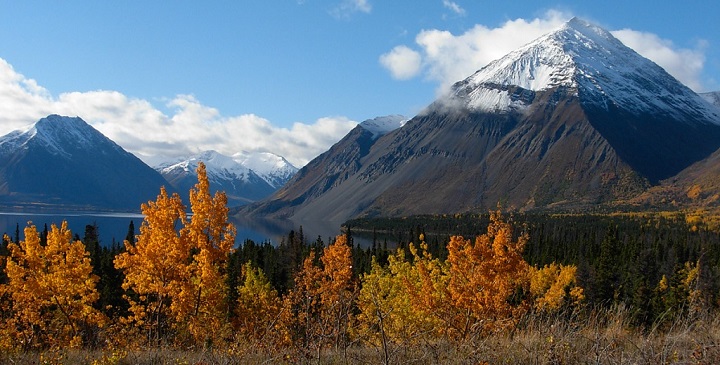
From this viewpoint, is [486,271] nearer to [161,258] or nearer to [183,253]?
[183,253]

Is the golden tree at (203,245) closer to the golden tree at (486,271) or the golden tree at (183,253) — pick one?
the golden tree at (183,253)

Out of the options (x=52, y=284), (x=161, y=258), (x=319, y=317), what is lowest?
(x=52, y=284)

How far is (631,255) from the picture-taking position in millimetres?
88688

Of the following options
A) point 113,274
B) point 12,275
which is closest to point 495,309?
point 12,275

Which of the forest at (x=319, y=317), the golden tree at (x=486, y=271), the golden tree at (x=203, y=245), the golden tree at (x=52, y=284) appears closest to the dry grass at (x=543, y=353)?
the forest at (x=319, y=317)

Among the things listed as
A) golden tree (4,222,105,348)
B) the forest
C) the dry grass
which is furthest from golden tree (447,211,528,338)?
golden tree (4,222,105,348)

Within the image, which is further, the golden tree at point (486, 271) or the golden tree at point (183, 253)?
the golden tree at point (183, 253)

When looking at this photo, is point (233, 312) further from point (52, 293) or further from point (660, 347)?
point (660, 347)

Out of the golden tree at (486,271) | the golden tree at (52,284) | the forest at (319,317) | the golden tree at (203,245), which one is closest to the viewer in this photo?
the forest at (319,317)

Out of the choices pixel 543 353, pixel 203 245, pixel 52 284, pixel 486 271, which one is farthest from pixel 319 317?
pixel 52 284

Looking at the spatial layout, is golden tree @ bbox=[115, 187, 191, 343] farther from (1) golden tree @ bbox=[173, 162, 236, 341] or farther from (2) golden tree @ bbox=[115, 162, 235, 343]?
(1) golden tree @ bbox=[173, 162, 236, 341]

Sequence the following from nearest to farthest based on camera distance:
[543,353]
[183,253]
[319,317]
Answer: [543,353]
[319,317]
[183,253]

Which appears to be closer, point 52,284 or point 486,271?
point 486,271

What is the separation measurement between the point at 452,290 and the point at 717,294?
5146 cm
